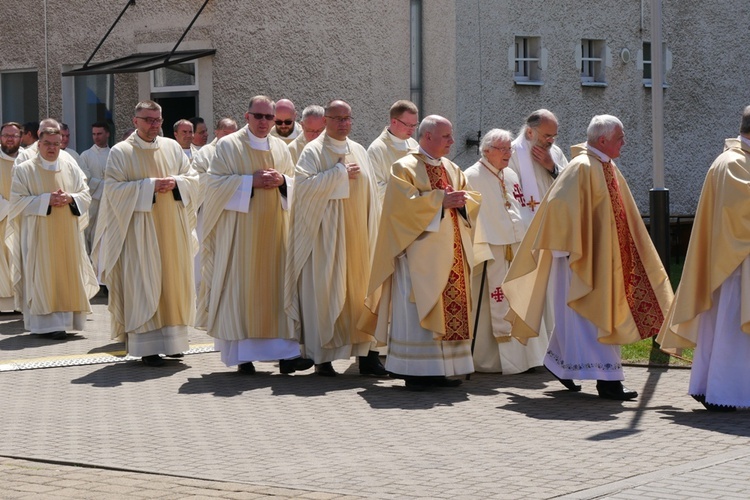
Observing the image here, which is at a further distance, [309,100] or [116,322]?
[309,100]

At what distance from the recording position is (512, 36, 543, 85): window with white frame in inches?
818

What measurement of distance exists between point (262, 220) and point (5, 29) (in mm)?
14224

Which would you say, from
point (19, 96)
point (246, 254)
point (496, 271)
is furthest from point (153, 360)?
point (19, 96)

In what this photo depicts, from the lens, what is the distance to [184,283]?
487 inches

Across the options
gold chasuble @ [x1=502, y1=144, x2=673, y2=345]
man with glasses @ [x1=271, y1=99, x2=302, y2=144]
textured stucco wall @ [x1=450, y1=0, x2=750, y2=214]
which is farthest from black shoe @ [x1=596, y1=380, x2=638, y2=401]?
textured stucco wall @ [x1=450, y1=0, x2=750, y2=214]

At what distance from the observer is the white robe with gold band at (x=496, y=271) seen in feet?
36.7

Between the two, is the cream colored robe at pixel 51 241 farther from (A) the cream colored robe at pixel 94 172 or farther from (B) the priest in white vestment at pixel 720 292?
(B) the priest in white vestment at pixel 720 292

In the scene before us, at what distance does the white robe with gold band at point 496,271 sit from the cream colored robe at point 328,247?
940mm

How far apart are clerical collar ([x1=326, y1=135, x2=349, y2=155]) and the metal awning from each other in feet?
29.3

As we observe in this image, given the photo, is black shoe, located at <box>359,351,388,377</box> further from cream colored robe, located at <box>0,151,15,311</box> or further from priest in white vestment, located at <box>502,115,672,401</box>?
cream colored robe, located at <box>0,151,15,311</box>

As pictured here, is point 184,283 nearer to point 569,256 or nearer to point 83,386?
point 83,386

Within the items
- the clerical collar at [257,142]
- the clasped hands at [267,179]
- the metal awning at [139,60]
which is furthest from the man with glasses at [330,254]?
the metal awning at [139,60]

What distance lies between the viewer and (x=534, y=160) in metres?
11.4

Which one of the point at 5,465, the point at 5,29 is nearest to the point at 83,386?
the point at 5,465
